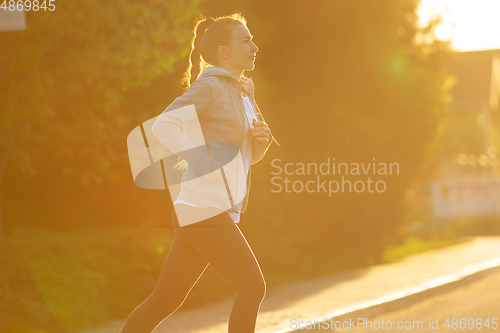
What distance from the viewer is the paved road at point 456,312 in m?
6.47

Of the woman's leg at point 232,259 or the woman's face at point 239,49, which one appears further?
the woman's face at point 239,49

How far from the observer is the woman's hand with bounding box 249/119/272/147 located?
11.6 feet

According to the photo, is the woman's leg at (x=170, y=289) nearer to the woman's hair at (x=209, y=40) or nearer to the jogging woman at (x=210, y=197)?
the jogging woman at (x=210, y=197)

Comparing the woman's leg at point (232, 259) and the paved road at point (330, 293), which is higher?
the woman's leg at point (232, 259)

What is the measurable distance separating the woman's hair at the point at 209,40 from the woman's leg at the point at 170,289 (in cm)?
47

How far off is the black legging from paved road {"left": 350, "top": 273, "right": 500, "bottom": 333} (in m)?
3.31

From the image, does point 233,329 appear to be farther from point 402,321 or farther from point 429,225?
point 429,225

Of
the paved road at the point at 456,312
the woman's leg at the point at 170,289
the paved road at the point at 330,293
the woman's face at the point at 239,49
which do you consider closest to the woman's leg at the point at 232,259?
the woman's leg at the point at 170,289

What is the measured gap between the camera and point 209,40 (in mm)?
3707

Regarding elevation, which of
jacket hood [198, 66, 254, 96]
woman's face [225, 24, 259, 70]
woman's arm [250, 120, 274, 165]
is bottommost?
woman's arm [250, 120, 274, 165]

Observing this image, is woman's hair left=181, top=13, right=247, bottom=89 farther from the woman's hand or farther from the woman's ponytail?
the woman's hand

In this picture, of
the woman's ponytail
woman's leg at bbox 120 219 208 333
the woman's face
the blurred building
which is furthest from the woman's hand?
the blurred building

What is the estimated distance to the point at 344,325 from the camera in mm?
6648

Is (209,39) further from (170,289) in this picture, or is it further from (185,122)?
(170,289)
